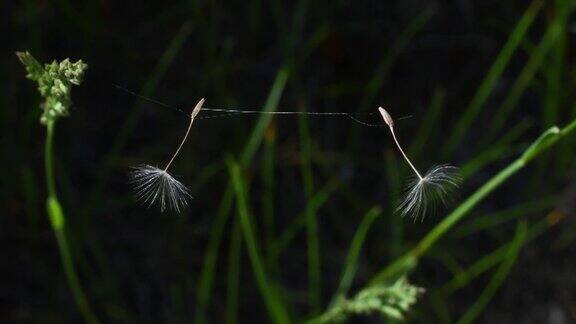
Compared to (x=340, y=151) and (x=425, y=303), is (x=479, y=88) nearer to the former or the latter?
(x=340, y=151)

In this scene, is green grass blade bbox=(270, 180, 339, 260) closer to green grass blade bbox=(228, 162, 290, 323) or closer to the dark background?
the dark background

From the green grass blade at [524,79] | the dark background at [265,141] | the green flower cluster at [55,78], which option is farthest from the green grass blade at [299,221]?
the green flower cluster at [55,78]

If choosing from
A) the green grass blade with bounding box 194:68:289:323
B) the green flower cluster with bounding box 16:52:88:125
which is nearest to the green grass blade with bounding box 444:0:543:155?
the green grass blade with bounding box 194:68:289:323

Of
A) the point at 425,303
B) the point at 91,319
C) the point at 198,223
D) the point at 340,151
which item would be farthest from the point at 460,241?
the point at 91,319

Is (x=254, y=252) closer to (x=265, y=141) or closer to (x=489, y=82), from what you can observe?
(x=265, y=141)

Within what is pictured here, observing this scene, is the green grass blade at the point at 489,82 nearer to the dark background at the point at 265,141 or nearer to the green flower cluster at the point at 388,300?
the dark background at the point at 265,141

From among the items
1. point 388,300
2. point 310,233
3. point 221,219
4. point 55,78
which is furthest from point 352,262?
point 55,78
